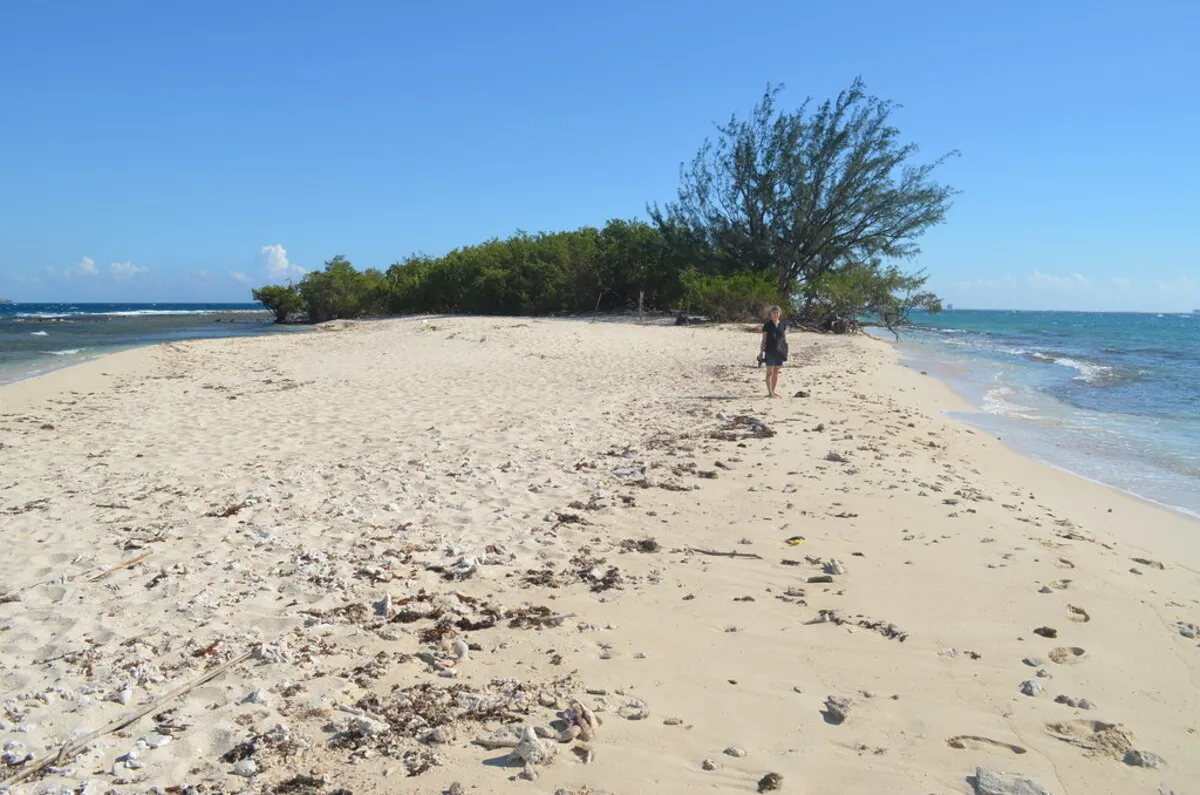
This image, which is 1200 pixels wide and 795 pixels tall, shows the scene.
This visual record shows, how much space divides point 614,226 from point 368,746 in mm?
37094

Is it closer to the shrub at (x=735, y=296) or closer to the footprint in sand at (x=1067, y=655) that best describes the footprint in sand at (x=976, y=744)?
the footprint in sand at (x=1067, y=655)

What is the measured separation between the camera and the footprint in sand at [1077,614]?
4.29m

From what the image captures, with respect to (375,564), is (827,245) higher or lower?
higher

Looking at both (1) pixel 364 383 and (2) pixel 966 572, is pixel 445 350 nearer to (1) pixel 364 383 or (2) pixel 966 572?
(1) pixel 364 383

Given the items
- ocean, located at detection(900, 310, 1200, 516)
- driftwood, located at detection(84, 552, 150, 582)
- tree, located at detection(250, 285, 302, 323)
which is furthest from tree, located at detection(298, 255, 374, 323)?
driftwood, located at detection(84, 552, 150, 582)

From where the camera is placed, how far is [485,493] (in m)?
6.37

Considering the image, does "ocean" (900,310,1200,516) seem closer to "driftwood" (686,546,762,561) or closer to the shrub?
"driftwood" (686,546,762,561)

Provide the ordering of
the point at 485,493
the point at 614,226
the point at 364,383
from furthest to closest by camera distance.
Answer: the point at 614,226 → the point at 364,383 → the point at 485,493

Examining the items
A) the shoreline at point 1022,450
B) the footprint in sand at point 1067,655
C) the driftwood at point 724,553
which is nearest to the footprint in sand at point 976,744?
the footprint in sand at point 1067,655

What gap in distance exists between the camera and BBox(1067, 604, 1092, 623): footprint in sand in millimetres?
4289

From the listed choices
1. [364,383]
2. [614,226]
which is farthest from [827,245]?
[364,383]

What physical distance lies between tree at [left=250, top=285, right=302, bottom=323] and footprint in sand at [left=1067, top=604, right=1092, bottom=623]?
1850 inches

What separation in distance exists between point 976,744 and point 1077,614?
1754 mm

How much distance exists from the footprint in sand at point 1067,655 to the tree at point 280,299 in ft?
155
